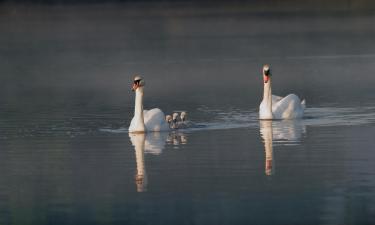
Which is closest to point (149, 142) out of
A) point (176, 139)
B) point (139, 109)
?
point (176, 139)

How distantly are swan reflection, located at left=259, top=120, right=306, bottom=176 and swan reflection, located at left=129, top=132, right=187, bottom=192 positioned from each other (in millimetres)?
1371

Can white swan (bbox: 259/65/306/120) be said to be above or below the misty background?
below

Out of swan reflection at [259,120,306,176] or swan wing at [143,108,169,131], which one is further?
swan wing at [143,108,169,131]

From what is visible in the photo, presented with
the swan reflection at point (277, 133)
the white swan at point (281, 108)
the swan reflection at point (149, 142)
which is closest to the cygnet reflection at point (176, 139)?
the swan reflection at point (149, 142)

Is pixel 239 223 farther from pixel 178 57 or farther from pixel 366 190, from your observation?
pixel 178 57

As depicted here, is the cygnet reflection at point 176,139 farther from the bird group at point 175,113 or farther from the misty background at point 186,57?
the misty background at point 186,57

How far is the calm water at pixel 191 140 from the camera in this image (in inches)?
563

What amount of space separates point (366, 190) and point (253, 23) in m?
52.3

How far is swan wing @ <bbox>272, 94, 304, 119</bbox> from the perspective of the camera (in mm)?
23203

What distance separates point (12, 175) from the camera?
17.1 meters

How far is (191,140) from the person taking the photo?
20359 mm

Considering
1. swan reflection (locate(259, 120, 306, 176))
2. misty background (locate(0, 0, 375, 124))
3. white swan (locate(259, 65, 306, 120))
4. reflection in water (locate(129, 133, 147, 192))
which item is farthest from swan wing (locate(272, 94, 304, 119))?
reflection in water (locate(129, 133, 147, 192))

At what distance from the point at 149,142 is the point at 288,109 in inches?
151

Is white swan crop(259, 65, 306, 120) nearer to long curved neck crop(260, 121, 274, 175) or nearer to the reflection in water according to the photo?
long curved neck crop(260, 121, 274, 175)
